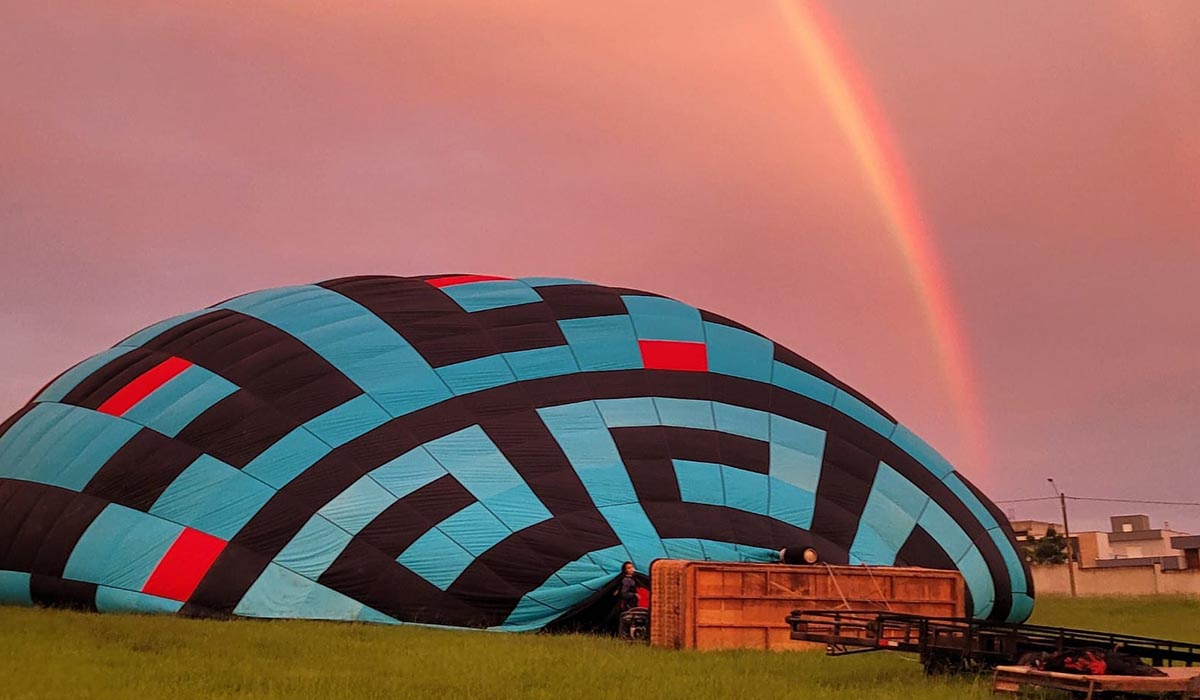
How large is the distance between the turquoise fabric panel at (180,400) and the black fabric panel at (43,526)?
1.49 metres

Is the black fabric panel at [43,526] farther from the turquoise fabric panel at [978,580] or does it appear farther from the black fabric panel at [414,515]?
the turquoise fabric panel at [978,580]

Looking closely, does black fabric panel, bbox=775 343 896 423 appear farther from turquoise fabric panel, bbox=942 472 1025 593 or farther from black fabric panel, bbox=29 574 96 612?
black fabric panel, bbox=29 574 96 612

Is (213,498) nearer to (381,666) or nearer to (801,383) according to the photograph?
(381,666)

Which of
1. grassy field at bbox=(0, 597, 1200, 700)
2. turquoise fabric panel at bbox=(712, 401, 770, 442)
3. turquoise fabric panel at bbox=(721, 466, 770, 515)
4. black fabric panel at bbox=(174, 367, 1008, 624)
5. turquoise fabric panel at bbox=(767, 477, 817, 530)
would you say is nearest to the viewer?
grassy field at bbox=(0, 597, 1200, 700)

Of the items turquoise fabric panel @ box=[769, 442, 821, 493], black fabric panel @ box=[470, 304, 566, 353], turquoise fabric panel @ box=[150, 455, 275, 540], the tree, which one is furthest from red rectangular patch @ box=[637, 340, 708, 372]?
the tree

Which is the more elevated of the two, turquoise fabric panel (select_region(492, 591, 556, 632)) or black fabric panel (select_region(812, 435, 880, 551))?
black fabric panel (select_region(812, 435, 880, 551))

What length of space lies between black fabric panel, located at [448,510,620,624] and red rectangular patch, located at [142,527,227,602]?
330cm

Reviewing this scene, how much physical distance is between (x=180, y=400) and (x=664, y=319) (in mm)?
8192

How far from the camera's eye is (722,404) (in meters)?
20.9

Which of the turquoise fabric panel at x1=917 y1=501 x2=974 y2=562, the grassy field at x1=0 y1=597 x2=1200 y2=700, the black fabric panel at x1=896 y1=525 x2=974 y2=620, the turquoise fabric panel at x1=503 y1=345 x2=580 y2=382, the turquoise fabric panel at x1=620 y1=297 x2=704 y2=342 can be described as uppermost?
the turquoise fabric panel at x1=620 y1=297 x2=704 y2=342

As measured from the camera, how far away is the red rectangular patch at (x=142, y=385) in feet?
68.3

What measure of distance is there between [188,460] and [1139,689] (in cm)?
1372

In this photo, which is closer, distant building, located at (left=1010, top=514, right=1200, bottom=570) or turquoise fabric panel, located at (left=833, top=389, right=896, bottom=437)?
turquoise fabric panel, located at (left=833, top=389, right=896, bottom=437)

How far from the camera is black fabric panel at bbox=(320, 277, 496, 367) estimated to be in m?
20.7
